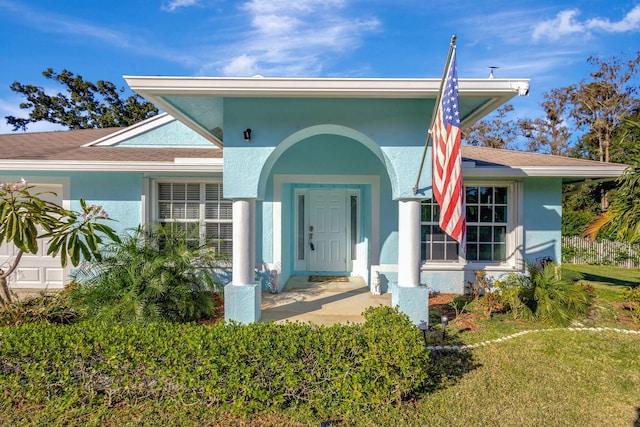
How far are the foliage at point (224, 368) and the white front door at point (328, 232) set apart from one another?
5.21 meters

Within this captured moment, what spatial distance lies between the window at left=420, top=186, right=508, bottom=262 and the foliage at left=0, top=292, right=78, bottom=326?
6952mm

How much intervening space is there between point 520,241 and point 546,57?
6310mm

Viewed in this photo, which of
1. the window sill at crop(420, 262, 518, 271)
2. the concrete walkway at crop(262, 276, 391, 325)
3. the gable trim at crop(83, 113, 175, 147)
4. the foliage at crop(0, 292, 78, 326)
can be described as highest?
the gable trim at crop(83, 113, 175, 147)

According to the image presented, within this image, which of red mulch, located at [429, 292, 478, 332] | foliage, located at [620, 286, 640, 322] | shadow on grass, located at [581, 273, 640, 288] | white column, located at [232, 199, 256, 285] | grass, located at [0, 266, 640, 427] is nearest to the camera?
grass, located at [0, 266, 640, 427]

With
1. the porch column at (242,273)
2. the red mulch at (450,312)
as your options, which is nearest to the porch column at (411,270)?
the red mulch at (450,312)

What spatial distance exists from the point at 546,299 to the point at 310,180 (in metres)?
5.07

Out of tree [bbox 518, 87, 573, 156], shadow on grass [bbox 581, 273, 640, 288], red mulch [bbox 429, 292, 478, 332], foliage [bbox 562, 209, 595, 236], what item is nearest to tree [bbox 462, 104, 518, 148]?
tree [bbox 518, 87, 573, 156]

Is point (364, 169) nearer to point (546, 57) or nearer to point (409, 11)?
point (409, 11)

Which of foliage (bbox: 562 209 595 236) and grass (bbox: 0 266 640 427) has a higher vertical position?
foliage (bbox: 562 209 595 236)

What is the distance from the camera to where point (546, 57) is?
974cm

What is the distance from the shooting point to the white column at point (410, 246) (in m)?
4.86

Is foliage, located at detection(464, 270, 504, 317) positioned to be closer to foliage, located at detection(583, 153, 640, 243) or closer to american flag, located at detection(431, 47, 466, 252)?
foliage, located at detection(583, 153, 640, 243)

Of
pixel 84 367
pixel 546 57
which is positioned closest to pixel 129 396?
pixel 84 367

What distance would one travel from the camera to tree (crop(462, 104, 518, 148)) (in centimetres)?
2773
